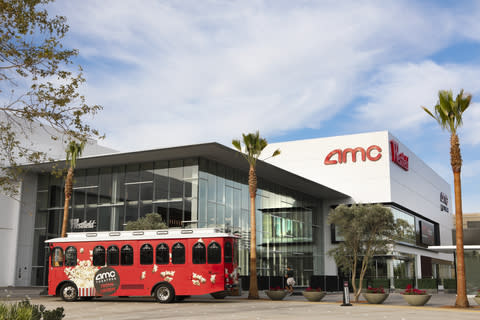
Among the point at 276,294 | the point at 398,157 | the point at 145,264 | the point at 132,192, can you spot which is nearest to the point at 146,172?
the point at 132,192

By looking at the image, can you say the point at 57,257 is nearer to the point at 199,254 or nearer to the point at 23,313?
the point at 199,254

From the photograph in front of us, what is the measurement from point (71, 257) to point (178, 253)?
5192mm

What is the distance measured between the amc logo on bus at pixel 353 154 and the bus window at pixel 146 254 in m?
31.8

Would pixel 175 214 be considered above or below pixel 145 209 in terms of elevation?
below

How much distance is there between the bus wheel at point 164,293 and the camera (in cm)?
2239

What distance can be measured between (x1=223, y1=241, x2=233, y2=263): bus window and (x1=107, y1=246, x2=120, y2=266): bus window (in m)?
4.90

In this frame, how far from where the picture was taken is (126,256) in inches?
914

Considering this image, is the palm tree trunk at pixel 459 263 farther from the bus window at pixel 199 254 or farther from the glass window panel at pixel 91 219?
the glass window panel at pixel 91 219

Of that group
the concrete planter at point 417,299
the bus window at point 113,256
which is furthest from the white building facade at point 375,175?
the bus window at point 113,256

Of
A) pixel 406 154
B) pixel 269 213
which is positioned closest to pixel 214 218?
pixel 269 213

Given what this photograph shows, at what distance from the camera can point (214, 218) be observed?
33250mm

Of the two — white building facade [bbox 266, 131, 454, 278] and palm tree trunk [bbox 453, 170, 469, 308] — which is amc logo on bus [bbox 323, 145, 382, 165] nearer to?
white building facade [bbox 266, 131, 454, 278]

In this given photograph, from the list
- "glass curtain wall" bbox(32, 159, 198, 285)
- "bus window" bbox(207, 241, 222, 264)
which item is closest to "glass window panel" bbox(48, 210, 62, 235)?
"glass curtain wall" bbox(32, 159, 198, 285)

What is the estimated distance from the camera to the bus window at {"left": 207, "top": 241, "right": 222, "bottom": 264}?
2203 centimetres
